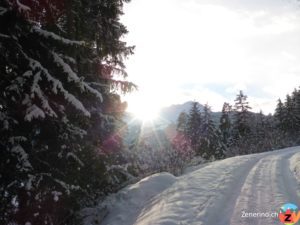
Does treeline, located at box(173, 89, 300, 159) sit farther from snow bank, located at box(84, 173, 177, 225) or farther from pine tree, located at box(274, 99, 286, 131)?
snow bank, located at box(84, 173, 177, 225)

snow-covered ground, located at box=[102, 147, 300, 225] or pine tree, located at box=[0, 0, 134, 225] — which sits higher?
pine tree, located at box=[0, 0, 134, 225]

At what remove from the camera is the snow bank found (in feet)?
35.0

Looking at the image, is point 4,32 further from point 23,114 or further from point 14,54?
point 23,114

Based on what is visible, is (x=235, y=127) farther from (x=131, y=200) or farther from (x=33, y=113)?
(x=33, y=113)

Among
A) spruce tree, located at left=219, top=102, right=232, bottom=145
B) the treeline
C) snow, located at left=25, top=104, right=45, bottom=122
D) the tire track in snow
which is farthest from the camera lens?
spruce tree, located at left=219, top=102, right=232, bottom=145

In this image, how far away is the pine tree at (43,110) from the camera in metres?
7.30

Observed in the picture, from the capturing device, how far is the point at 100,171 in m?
11.2

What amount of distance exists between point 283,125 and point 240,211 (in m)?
59.1

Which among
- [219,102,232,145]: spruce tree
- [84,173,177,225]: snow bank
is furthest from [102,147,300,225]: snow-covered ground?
[219,102,232,145]: spruce tree

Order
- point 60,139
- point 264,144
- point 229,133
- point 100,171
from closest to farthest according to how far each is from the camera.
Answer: point 60,139 → point 100,171 → point 264,144 → point 229,133

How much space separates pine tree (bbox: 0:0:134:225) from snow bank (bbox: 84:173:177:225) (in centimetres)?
123

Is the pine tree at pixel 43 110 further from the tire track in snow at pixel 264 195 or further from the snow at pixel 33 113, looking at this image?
the tire track in snow at pixel 264 195

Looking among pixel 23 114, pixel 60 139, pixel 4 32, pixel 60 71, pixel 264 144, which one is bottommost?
pixel 264 144

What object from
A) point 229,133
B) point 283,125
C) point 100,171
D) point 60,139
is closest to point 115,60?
point 100,171
